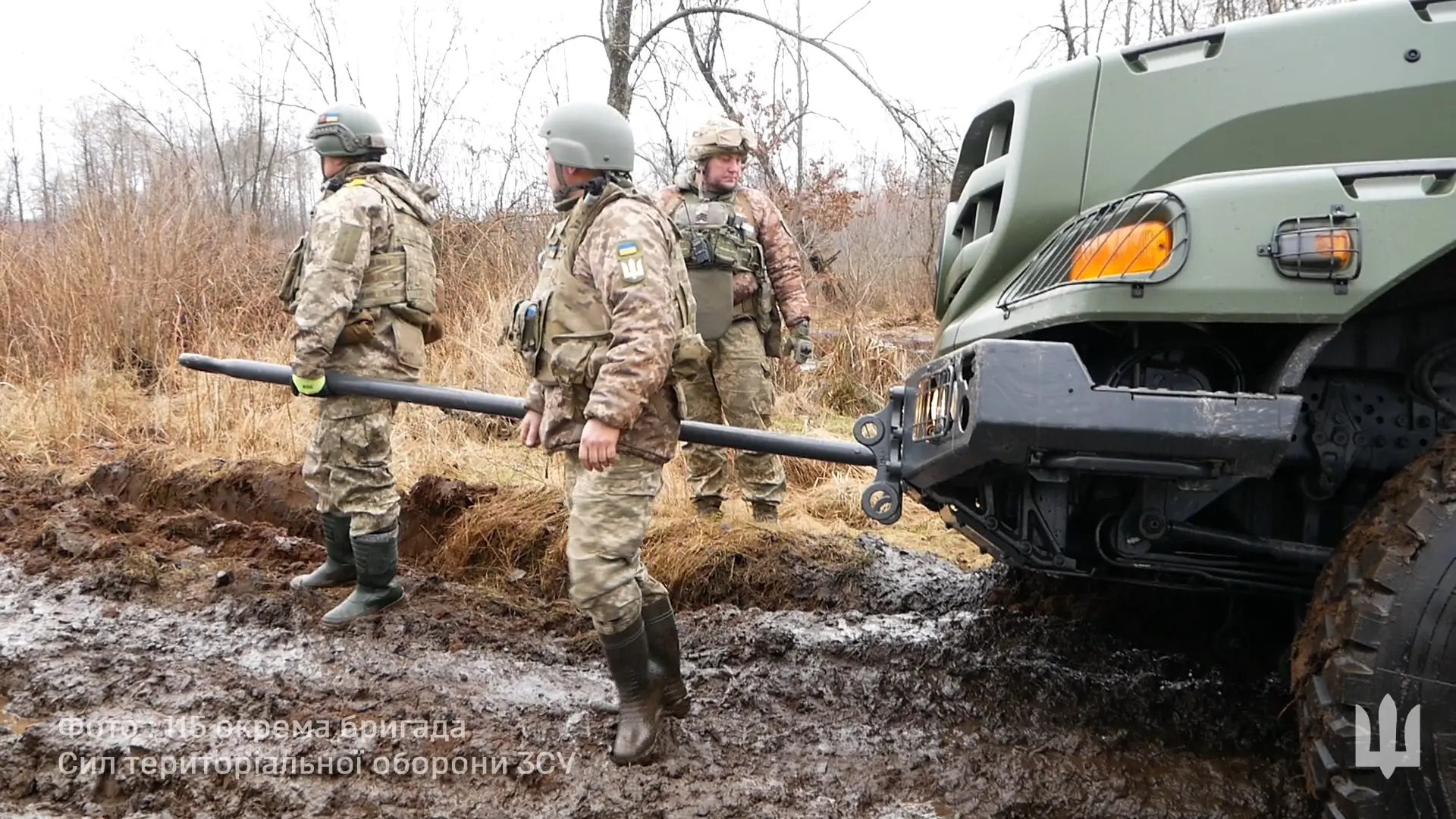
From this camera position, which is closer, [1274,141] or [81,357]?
[1274,141]

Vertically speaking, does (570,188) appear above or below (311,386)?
above

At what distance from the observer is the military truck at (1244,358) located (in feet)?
6.91

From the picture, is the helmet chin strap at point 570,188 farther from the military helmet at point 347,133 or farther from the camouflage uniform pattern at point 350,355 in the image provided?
the military helmet at point 347,133

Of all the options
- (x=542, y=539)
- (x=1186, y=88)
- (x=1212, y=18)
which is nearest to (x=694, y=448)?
(x=542, y=539)

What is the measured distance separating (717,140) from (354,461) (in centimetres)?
242

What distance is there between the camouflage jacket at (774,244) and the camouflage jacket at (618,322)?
7.35ft

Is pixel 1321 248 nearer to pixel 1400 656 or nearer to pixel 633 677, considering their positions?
pixel 1400 656

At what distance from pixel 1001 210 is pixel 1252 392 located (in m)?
0.86

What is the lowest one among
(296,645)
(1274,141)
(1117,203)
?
(296,645)

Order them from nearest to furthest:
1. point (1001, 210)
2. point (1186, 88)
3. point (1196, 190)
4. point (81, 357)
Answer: point (1196, 190) → point (1186, 88) → point (1001, 210) → point (81, 357)

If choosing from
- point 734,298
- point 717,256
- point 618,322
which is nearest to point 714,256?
point 717,256

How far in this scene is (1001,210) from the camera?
112 inches

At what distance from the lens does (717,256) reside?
518cm

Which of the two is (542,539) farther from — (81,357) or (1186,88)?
(81,357)
